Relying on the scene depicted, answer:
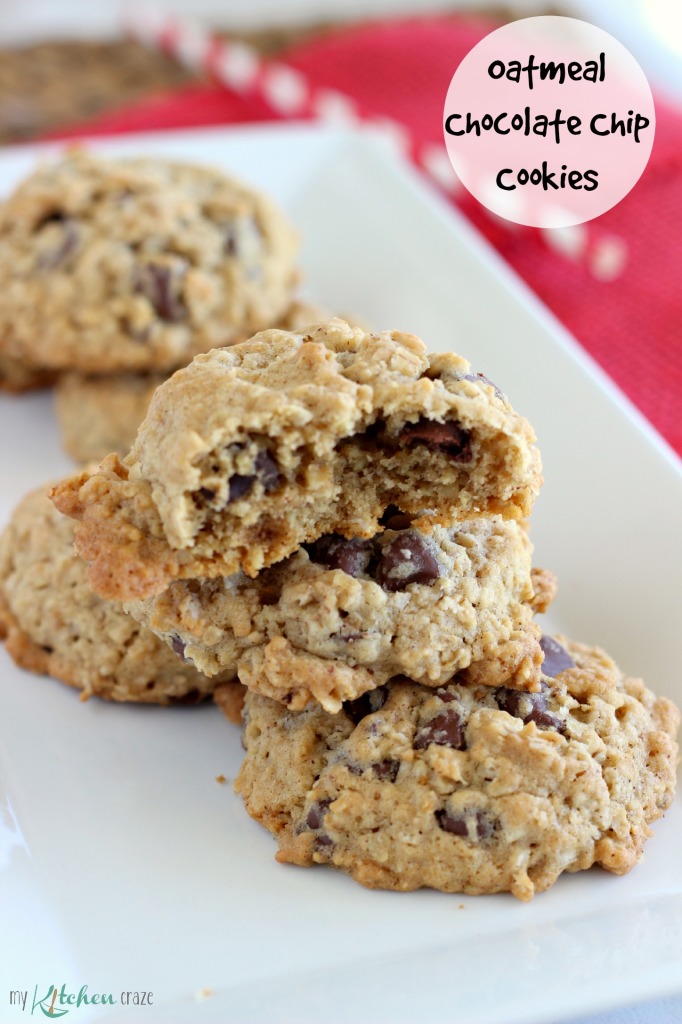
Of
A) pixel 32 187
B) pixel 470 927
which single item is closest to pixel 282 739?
pixel 470 927

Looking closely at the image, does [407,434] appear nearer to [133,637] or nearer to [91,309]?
[133,637]

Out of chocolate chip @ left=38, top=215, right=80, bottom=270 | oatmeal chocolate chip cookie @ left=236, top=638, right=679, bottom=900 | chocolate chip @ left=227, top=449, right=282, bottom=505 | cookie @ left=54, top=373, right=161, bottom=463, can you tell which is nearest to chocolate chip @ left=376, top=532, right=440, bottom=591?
oatmeal chocolate chip cookie @ left=236, top=638, right=679, bottom=900

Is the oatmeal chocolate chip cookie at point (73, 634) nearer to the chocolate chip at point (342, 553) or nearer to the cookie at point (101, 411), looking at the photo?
the chocolate chip at point (342, 553)

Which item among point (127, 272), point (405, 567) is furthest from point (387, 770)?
point (127, 272)

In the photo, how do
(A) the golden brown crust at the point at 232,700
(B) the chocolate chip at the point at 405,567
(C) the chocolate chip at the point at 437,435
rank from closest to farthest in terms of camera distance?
(C) the chocolate chip at the point at 437,435, (B) the chocolate chip at the point at 405,567, (A) the golden brown crust at the point at 232,700

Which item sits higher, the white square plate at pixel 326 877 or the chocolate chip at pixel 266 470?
the chocolate chip at pixel 266 470

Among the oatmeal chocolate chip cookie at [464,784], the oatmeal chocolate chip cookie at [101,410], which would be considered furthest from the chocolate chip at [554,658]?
the oatmeal chocolate chip cookie at [101,410]

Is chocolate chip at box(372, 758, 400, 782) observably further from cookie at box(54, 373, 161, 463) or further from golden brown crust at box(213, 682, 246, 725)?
→ cookie at box(54, 373, 161, 463)

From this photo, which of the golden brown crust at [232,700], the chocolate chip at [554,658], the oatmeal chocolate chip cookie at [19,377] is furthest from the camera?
the oatmeal chocolate chip cookie at [19,377]
